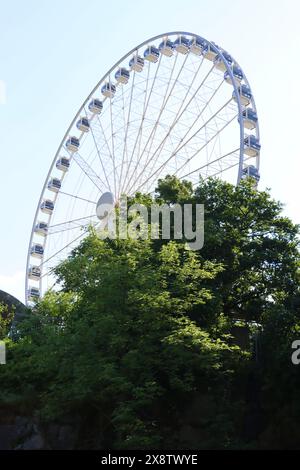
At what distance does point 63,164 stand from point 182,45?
9.58 metres

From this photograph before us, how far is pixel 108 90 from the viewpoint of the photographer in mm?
45094

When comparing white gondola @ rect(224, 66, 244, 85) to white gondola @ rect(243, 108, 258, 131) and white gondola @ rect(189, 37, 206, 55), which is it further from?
white gondola @ rect(189, 37, 206, 55)

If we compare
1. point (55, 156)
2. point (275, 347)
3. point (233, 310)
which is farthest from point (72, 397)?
point (55, 156)

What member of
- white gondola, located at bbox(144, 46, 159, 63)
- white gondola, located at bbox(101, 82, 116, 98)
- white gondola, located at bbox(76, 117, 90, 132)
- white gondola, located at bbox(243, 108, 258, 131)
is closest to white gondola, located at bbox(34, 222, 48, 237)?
white gondola, located at bbox(76, 117, 90, 132)

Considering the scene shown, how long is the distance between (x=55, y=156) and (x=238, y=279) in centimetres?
1788

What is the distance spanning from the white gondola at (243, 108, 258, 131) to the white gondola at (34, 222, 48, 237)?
46.2 ft

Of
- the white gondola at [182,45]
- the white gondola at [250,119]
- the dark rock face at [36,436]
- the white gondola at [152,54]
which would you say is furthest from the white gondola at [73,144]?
the dark rock face at [36,436]

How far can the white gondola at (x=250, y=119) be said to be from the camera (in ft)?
122

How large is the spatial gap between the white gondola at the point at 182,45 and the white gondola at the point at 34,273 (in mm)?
14448

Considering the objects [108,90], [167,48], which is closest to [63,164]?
[108,90]

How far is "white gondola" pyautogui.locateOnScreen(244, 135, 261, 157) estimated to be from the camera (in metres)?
36.9

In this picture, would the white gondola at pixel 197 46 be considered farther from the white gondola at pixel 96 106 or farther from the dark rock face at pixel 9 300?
the dark rock face at pixel 9 300

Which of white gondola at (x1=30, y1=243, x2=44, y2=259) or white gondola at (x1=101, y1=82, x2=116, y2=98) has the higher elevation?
white gondola at (x1=101, y1=82, x2=116, y2=98)
